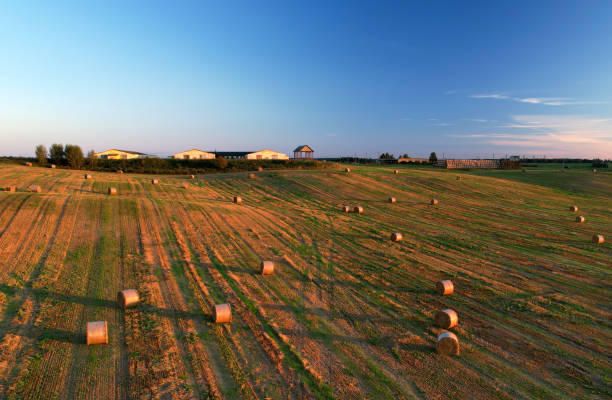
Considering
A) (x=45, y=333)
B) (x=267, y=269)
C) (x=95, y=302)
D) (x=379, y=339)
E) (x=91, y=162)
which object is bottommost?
(x=379, y=339)

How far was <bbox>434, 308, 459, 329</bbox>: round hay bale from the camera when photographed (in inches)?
290

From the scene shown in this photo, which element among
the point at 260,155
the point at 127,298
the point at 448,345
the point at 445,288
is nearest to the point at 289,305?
the point at 448,345

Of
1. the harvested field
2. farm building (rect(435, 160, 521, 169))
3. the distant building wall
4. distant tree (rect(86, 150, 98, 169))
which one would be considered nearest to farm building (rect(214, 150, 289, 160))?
the distant building wall

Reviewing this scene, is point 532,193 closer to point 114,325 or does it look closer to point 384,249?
point 384,249

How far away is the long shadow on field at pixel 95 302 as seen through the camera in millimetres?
7633

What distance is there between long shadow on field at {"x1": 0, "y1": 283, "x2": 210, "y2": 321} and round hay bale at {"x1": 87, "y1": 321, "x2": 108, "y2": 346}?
1.35 m

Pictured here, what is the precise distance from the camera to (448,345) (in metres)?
6.50

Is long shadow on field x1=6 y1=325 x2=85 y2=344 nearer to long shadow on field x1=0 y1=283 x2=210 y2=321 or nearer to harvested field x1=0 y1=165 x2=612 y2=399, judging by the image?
harvested field x1=0 y1=165 x2=612 y2=399

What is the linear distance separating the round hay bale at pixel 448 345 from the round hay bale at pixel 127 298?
7.29m

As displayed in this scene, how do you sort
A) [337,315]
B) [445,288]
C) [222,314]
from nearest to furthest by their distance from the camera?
1. [222,314]
2. [337,315]
3. [445,288]

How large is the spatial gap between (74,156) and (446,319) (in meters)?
60.9

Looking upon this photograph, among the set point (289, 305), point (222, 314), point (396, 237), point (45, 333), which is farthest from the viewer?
point (396, 237)

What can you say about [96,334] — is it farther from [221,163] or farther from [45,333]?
[221,163]

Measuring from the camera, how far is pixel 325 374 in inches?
232
